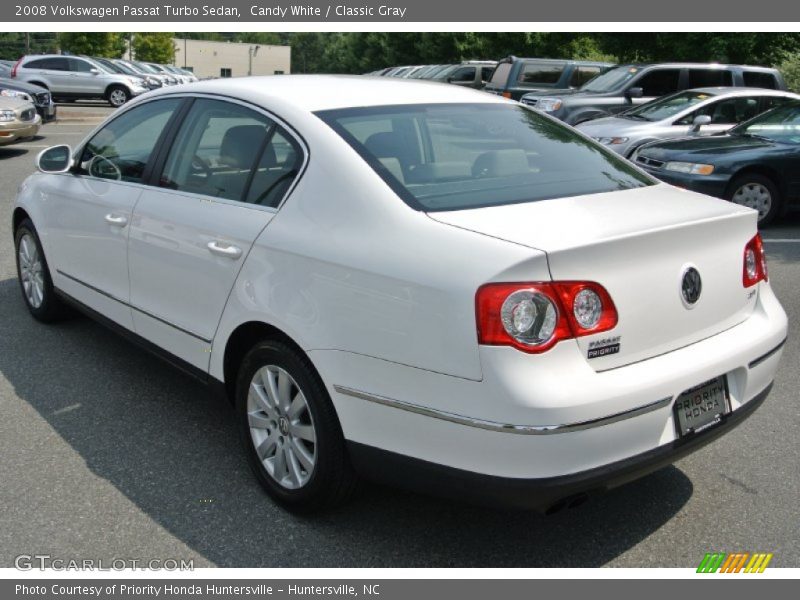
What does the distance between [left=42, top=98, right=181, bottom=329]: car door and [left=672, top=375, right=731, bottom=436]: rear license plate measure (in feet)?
9.11

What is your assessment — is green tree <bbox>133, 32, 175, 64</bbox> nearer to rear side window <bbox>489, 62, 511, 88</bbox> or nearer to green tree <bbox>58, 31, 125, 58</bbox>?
green tree <bbox>58, 31, 125, 58</bbox>

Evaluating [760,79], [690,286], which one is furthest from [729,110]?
[690,286]

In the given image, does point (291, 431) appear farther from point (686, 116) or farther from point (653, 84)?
point (653, 84)

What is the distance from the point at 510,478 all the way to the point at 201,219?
1861 mm

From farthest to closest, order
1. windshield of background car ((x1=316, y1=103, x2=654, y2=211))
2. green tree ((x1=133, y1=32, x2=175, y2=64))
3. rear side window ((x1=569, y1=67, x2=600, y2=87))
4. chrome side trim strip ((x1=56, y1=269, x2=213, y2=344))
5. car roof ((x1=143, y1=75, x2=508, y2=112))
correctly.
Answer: green tree ((x1=133, y1=32, x2=175, y2=64)) < rear side window ((x1=569, y1=67, x2=600, y2=87)) < chrome side trim strip ((x1=56, y1=269, x2=213, y2=344)) < car roof ((x1=143, y1=75, x2=508, y2=112)) < windshield of background car ((x1=316, y1=103, x2=654, y2=211))

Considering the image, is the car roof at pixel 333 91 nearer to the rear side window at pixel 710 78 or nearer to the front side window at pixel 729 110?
the front side window at pixel 729 110

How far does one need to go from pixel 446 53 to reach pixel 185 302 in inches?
1814

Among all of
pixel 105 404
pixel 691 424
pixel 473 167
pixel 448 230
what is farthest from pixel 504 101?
pixel 105 404

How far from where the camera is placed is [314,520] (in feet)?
11.2

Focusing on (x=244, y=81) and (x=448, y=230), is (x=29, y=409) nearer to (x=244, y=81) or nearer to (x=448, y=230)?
(x=244, y=81)

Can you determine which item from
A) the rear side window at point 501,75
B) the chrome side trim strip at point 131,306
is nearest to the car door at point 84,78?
the rear side window at point 501,75

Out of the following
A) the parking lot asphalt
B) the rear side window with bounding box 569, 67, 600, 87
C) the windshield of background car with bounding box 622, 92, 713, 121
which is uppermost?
the windshield of background car with bounding box 622, 92, 713, 121

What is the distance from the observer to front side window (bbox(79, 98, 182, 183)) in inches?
174

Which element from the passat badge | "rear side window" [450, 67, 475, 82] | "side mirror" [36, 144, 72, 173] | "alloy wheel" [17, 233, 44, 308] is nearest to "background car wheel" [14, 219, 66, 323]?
"alloy wheel" [17, 233, 44, 308]
